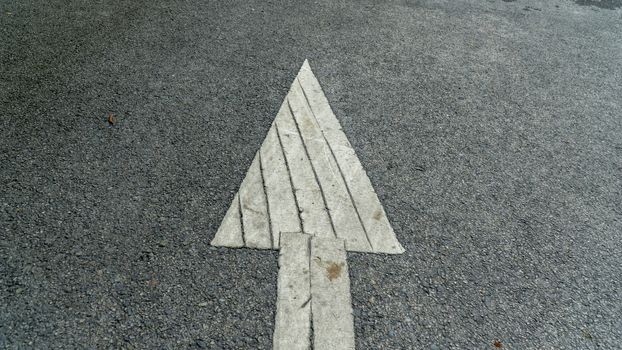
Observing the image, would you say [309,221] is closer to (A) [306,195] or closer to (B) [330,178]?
(A) [306,195]

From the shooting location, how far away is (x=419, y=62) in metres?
4.07

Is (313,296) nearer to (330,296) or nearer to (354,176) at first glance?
(330,296)

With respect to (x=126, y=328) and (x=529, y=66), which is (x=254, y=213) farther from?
(x=529, y=66)

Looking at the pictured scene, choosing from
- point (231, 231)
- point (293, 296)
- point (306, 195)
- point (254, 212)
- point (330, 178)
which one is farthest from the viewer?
point (330, 178)

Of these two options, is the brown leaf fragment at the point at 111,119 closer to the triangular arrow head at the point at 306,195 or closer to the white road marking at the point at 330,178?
the triangular arrow head at the point at 306,195

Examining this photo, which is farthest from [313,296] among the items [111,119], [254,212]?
[111,119]

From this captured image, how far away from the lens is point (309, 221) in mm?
2525

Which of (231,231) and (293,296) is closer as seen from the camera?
(293,296)

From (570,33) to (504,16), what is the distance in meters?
0.62

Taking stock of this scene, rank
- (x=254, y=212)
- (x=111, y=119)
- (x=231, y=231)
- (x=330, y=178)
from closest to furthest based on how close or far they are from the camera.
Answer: (x=231, y=231), (x=254, y=212), (x=330, y=178), (x=111, y=119)

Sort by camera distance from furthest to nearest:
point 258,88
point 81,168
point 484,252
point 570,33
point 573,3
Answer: point 573,3 → point 570,33 → point 258,88 → point 81,168 → point 484,252

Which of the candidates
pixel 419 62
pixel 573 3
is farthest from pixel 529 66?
pixel 573 3

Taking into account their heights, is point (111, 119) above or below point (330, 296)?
above

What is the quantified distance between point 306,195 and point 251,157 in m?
0.42
